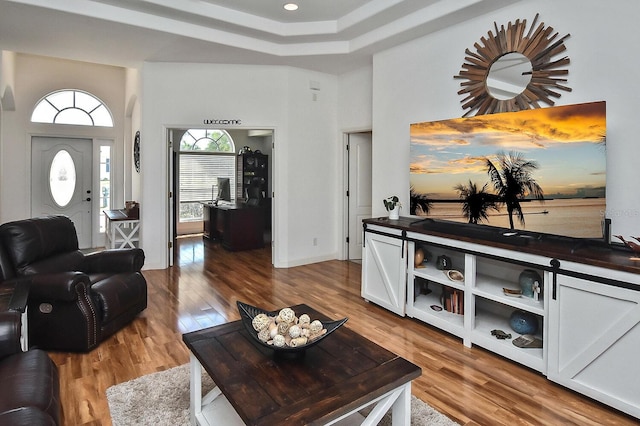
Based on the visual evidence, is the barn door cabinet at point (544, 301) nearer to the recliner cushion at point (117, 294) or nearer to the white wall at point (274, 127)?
the white wall at point (274, 127)

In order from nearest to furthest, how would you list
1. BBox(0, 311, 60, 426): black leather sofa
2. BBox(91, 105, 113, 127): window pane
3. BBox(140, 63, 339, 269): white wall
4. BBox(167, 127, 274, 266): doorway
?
BBox(0, 311, 60, 426): black leather sofa
BBox(140, 63, 339, 269): white wall
BBox(91, 105, 113, 127): window pane
BBox(167, 127, 274, 266): doorway

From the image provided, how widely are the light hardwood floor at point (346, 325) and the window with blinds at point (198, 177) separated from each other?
392cm

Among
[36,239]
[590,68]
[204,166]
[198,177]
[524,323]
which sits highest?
[590,68]

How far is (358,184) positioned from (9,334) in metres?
4.87

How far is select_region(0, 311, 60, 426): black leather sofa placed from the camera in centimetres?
145

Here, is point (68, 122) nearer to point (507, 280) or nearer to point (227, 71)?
point (227, 71)

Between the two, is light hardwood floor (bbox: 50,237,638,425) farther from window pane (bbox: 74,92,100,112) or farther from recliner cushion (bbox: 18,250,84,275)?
window pane (bbox: 74,92,100,112)

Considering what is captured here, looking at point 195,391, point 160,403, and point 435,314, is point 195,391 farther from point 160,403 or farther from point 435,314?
point 435,314

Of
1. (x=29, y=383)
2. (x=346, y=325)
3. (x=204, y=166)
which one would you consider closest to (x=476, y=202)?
(x=346, y=325)

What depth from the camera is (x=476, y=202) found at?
137 inches

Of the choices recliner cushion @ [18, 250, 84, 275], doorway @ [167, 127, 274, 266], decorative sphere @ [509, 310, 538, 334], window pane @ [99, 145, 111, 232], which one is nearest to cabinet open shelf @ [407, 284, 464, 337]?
decorative sphere @ [509, 310, 538, 334]

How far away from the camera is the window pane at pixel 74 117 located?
6.61 meters


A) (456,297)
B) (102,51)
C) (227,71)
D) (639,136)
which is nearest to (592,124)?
(639,136)

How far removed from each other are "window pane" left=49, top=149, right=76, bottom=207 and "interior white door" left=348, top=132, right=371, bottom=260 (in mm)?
4954
